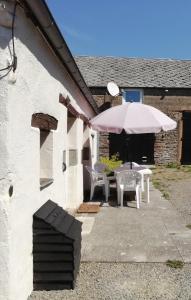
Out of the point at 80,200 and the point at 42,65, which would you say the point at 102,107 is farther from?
the point at 42,65

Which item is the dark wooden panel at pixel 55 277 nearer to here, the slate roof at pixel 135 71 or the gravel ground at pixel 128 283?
the gravel ground at pixel 128 283

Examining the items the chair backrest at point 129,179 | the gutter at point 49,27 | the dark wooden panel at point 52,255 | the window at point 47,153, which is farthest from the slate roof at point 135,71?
the dark wooden panel at point 52,255

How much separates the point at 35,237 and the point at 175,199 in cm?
774

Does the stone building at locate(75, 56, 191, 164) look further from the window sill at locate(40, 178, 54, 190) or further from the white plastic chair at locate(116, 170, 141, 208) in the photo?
the window sill at locate(40, 178, 54, 190)

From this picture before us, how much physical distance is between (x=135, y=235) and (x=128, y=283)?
2.32 meters

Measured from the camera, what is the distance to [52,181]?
5.89m

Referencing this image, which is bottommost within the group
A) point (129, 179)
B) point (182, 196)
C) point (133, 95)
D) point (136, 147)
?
point (182, 196)

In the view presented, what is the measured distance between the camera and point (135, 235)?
23.6 feet

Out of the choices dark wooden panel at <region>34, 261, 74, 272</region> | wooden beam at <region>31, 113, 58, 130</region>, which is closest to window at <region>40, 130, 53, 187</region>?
wooden beam at <region>31, 113, 58, 130</region>

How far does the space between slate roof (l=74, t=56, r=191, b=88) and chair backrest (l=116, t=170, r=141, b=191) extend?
47.6 feet

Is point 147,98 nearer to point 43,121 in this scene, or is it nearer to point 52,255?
point 43,121

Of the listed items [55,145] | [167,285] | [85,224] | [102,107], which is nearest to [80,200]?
[85,224]

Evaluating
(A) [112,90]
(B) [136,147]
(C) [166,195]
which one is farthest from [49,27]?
(B) [136,147]

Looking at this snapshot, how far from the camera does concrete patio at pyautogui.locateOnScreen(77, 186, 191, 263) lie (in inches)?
236
